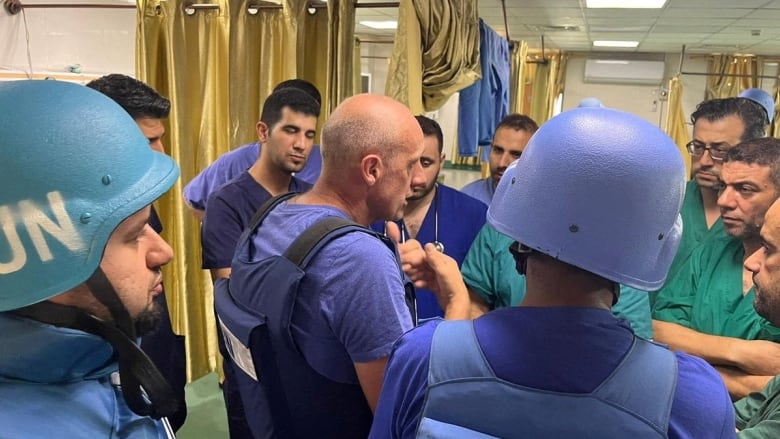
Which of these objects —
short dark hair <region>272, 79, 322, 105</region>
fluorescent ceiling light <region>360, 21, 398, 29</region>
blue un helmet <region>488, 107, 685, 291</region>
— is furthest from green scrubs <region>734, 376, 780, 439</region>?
fluorescent ceiling light <region>360, 21, 398, 29</region>

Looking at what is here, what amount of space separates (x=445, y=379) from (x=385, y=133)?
62cm

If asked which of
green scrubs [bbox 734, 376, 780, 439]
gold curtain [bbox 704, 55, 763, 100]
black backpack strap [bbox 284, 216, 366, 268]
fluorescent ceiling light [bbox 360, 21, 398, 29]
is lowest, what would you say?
green scrubs [bbox 734, 376, 780, 439]

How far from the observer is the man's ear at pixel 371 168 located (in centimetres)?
→ 114

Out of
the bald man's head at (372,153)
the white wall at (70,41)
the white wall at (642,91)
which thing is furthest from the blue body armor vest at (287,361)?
the white wall at (642,91)

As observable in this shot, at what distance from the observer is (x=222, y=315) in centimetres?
111

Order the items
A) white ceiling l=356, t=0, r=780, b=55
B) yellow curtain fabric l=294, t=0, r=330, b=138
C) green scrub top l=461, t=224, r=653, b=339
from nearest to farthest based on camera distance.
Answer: green scrub top l=461, t=224, r=653, b=339 < yellow curtain fabric l=294, t=0, r=330, b=138 < white ceiling l=356, t=0, r=780, b=55

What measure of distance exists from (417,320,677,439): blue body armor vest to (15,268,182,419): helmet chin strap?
0.35 m

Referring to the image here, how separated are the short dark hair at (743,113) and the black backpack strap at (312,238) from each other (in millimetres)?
1394

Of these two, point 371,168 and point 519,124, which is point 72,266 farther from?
point 519,124

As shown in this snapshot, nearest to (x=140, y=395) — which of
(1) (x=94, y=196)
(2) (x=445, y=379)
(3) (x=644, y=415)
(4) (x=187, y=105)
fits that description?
(1) (x=94, y=196)

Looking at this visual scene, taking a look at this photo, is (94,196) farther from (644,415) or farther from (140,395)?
(644,415)

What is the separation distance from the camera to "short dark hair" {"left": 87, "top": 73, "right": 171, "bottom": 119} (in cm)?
160

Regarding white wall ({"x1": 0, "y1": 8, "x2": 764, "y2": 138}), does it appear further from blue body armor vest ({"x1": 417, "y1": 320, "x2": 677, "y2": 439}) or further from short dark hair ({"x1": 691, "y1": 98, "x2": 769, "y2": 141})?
short dark hair ({"x1": 691, "y1": 98, "x2": 769, "y2": 141})

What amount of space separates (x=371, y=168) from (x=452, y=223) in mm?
670
